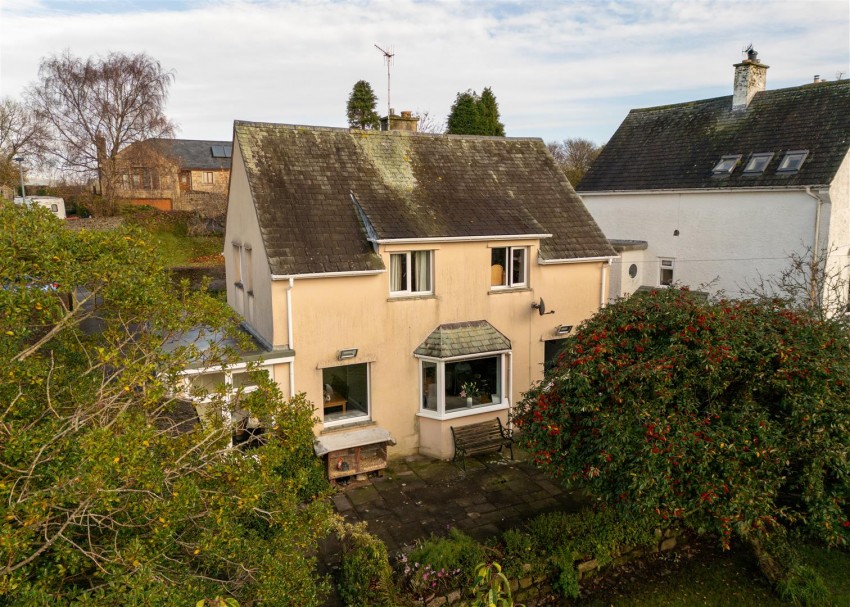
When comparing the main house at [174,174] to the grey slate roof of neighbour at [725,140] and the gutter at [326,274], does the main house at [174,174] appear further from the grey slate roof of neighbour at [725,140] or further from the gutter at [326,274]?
the gutter at [326,274]

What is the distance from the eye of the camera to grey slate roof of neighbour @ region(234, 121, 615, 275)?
565 inches

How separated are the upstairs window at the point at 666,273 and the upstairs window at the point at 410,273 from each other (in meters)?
14.6

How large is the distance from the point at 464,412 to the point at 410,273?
399cm

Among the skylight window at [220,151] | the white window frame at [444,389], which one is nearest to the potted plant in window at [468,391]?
the white window frame at [444,389]

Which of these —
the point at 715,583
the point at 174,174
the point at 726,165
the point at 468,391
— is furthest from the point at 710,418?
the point at 174,174

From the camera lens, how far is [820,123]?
71.6 feet

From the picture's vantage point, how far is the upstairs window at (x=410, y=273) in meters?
15.0

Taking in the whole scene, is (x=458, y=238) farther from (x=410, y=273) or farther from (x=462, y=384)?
(x=462, y=384)

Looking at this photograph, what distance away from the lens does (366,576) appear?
9.12 m

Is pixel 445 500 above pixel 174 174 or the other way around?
the other way around

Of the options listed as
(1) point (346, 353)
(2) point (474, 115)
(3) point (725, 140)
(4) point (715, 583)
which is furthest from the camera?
(2) point (474, 115)

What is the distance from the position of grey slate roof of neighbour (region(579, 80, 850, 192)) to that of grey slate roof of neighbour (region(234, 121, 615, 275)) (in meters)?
9.01

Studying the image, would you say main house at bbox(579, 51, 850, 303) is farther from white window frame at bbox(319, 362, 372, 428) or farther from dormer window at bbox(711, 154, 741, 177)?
white window frame at bbox(319, 362, 372, 428)

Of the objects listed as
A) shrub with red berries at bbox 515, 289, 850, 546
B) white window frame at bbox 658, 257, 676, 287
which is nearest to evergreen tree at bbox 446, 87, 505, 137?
white window frame at bbox 658, 257, 676, 287
